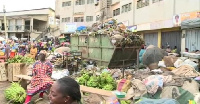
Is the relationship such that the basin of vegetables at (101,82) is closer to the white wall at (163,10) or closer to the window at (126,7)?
the white wall at (163,10)

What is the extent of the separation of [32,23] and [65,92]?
142ft

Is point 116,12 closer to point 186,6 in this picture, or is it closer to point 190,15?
point 186,6

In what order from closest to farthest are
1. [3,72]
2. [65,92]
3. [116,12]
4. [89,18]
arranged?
[65,92] < [3,72] < [116,12] < [89,18]

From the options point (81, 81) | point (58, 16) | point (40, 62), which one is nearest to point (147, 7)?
point (81, 81)

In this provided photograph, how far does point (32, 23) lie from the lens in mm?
42938

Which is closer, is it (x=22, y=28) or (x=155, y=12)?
(x=155, y=12)

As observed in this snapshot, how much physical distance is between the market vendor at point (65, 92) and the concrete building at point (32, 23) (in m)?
41.5

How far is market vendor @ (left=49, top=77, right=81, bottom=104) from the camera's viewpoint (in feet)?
6.29

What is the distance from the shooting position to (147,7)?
20.9 meters

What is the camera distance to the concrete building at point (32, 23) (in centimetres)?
4306

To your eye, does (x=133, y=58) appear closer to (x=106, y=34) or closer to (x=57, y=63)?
(x=106, y=34)

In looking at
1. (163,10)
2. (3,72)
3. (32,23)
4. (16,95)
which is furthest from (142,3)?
(32,23)

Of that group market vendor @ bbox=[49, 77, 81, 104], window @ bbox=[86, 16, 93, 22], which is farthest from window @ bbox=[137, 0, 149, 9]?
market vendor @ bbox=[49, 77, 81, 104]

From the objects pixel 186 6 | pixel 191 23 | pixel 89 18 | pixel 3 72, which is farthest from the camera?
pixel 89 18
